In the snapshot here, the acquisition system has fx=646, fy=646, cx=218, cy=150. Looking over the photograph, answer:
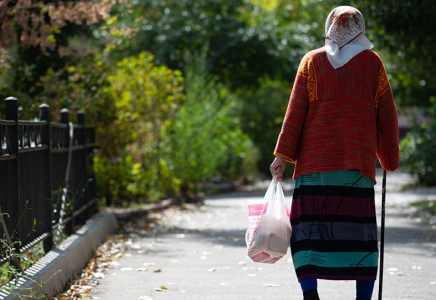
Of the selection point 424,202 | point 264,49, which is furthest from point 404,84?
point 424,202

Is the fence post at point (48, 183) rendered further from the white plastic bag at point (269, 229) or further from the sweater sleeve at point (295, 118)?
the sweater sleeve at point (295, 118)

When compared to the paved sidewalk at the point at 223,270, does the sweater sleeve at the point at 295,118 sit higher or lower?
higher

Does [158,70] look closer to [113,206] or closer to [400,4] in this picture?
[113,206]

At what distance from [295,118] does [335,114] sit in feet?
0.77

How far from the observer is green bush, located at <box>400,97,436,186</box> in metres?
16.9

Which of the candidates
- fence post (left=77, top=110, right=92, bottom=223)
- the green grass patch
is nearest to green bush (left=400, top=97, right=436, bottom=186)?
the green grass patch

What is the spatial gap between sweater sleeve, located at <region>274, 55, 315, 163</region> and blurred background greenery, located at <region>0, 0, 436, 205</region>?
3.80 m

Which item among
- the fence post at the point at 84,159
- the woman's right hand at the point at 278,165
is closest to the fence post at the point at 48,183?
the fence post at the point at 84,159

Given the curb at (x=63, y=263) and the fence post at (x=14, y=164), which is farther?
the fence post at (x=14, y=164)

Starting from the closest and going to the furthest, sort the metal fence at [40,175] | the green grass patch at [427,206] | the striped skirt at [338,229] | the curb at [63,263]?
the striped skirt at [338,229], the curb at [63,263], the metal fence at [40,175], the green grass patch at [427,206]

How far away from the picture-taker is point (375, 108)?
3.95m

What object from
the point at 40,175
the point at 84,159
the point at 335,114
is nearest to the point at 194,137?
the point at 84,159

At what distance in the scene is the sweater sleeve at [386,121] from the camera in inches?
154

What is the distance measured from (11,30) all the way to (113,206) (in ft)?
13.0
